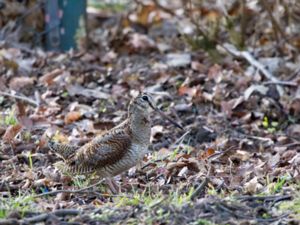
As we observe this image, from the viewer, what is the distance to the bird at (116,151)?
6.80 metres

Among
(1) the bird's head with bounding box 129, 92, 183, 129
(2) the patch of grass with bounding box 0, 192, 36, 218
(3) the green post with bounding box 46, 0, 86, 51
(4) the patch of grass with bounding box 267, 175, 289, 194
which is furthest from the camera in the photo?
(3) the green post with bounding box 46, 0, 86, 51

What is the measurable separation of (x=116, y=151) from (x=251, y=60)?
413 cm

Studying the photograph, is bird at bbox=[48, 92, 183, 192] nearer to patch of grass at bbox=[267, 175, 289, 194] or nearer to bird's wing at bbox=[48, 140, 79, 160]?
bird's wing at bbox=[48, 140, 79, 160]

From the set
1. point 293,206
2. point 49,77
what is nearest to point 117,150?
point 293,206

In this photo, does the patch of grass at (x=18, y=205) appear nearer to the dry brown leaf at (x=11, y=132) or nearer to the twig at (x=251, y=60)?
the dry brown leaf at (x=11, y=132)

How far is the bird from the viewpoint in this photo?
680 cm

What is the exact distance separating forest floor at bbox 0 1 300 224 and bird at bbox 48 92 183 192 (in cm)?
13

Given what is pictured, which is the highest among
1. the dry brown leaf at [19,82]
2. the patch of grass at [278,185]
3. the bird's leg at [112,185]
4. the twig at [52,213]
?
the dry brown leaf at [19,82]

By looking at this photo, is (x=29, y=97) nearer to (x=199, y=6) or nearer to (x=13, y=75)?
(x=13, y=75)

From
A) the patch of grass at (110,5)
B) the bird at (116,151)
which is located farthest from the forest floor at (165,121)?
the patch of grass at (110,5)

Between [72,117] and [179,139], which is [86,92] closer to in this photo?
[72,117]

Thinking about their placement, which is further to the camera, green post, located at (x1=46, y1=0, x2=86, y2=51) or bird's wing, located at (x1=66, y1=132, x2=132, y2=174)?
green post, located at (x1=46, y1=0, x2=86, y2=51)

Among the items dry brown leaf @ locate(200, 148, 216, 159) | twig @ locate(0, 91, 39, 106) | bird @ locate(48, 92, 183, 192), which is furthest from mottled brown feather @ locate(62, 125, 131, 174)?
twig @ locate(0, 91, 39, 106)

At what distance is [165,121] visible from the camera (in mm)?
9242
